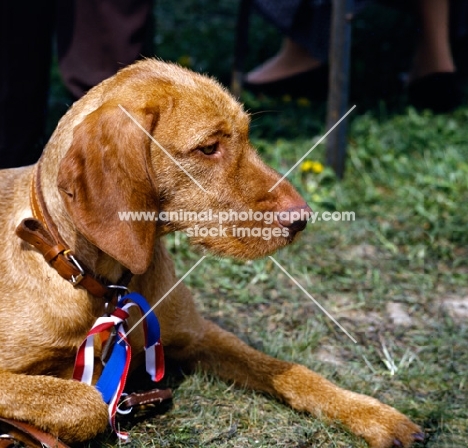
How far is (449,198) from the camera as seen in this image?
5406 mm

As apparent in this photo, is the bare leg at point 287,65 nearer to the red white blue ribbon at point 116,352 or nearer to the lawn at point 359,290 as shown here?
the lawn at point 359,290

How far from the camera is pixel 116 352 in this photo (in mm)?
2957


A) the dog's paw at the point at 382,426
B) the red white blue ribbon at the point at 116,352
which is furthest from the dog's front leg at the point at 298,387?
the red white blue ribbon at the point at 116,352

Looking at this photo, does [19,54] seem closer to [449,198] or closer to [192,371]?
[192,371]

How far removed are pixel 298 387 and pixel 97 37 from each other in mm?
2216

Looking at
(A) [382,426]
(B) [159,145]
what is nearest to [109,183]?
(B) [159,145]

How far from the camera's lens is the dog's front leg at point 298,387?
3.01 metres

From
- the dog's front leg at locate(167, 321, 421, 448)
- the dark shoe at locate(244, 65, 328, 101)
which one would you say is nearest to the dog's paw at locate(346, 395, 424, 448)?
the dog's front leg at locate(167, 321, 421, 448)

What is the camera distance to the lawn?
314 centimetres

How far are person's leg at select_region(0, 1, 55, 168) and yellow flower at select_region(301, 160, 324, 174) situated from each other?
1894 mm

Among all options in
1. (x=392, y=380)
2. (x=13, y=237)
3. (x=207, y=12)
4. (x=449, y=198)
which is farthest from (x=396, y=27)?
(x=13, y=237)

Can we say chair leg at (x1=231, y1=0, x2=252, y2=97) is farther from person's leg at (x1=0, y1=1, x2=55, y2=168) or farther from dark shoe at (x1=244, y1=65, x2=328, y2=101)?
person's leg at (x1=0, y1=1, x2=55, y2=168)

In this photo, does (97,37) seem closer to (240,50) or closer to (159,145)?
(159,145)

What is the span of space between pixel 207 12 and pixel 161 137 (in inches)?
285
